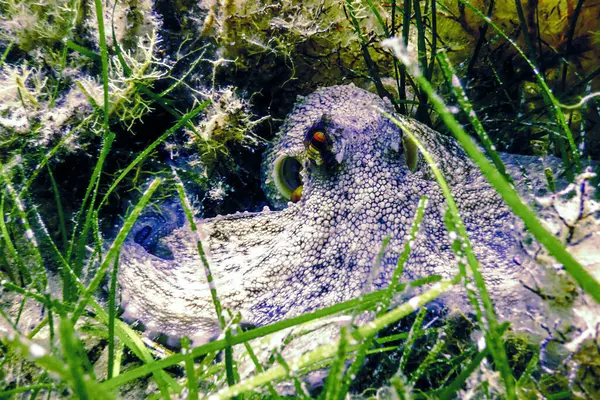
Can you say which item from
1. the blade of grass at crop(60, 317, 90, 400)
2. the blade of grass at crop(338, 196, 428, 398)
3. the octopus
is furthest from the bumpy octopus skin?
the blade of grass at crop(60, 317, 90, 400)

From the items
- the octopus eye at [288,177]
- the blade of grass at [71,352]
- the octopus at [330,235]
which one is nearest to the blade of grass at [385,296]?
the octopus at [330,235]

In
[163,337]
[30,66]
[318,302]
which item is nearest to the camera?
[318,302]

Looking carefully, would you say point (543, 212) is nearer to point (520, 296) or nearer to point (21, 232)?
point (520, 296)

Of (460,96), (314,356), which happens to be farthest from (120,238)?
(460,96)

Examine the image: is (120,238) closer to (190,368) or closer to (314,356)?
(190,368)

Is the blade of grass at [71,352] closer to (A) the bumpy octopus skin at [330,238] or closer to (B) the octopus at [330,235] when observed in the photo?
(B) the octopus at [330,235]

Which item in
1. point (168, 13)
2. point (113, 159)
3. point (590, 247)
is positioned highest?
point (168, 13)

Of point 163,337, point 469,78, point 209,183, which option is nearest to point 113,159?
point 209,183
